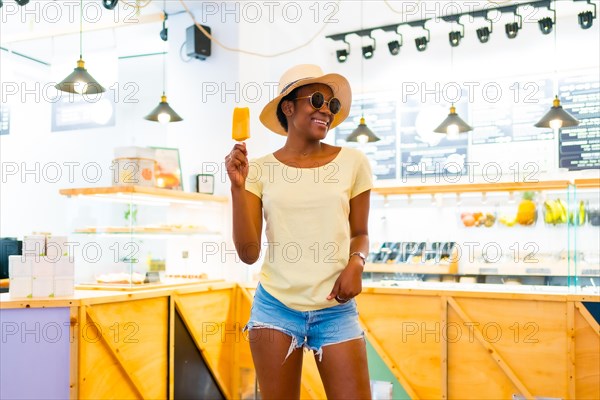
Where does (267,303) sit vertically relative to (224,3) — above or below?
below

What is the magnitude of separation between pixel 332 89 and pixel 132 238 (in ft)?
7.75

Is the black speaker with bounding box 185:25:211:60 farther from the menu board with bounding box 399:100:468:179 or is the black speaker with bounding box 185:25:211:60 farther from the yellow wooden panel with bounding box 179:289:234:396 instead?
the menu board with bounding box 399:100:468:179

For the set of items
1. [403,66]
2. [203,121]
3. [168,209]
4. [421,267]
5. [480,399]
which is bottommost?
[480,399]

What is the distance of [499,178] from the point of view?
6352 millimetres

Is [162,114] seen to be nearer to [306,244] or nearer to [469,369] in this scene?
[469,369]

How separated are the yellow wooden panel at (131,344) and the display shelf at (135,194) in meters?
0.70

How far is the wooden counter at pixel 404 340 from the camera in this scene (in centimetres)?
319

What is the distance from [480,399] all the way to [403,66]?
4.31 metres

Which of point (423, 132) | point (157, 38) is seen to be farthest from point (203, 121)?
point (423, 132)

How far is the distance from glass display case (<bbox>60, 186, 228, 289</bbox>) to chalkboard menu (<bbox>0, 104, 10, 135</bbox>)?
3059mm

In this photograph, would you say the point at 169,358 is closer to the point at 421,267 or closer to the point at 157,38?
the point at 421,267

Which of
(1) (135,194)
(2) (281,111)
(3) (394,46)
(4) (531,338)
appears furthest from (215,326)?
(3) (394,46)

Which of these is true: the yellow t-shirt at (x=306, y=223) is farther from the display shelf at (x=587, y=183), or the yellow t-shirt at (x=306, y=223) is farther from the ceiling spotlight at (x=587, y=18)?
the ceiling spotlight at (x=587, y=18)

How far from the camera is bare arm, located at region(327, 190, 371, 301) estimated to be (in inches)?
66.9
